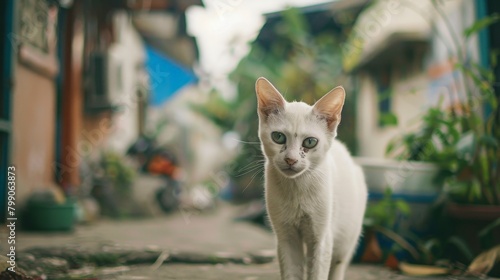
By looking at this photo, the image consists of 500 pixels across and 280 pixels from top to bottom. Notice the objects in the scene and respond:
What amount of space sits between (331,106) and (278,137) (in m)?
0.24

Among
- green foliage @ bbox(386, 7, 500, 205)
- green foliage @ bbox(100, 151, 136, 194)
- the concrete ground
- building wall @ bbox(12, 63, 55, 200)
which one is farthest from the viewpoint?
green foliage @ bbox(100, 151, 136, 194)

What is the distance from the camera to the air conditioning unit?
19.3ft

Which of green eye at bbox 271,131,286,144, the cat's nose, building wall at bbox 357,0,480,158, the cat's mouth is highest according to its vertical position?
building wall at bbox 357,0,480,158

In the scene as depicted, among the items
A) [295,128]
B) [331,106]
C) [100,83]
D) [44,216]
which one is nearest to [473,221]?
[331,106]

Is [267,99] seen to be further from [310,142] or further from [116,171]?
[116,171]

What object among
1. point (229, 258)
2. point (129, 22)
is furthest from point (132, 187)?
point (229, 258)

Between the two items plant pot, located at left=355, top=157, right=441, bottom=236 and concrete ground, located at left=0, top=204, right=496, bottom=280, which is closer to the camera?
concrete ground, located at left=0, top=204, right=496, bottom=280

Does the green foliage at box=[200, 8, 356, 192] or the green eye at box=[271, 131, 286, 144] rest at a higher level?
the green foliage at box=[200, 8, 356, 192]

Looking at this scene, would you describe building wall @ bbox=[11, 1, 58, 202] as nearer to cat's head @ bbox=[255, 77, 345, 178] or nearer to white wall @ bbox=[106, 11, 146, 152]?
white wall @ bbox=[106, 11, 146, 152]

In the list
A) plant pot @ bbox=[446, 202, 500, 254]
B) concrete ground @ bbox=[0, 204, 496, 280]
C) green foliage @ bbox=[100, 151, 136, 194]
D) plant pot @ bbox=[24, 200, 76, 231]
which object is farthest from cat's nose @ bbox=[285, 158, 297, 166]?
green foliage @ bbox=[100, 151, 136, 194]

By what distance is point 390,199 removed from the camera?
316 cm

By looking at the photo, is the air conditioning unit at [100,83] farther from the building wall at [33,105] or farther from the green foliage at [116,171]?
the building wall at [33,105]

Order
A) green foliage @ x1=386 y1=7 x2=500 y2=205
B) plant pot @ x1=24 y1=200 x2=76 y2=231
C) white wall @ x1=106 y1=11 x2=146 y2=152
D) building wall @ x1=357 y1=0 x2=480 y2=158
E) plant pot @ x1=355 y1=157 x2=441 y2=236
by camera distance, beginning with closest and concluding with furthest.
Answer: green foliage @ x1=386 y1=7 x2=500 y2=205 < plant pot @ x1=355 y1=157 x2=441 y2=236 < plant pot @ x1=24 y1=200 x2=76 y2=231 < building wall @ x1=357 y1=0 x2=480 y2=158 < white wall @ x1=106 y1=11 x2=146 y2=152

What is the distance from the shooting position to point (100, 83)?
5.97 meters
